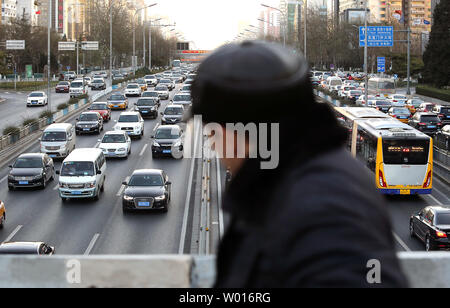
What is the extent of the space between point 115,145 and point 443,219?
2147cm

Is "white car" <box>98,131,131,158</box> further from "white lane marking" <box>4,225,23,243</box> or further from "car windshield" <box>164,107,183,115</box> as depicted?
"white lane marking" <box>4,225,23,243</box>

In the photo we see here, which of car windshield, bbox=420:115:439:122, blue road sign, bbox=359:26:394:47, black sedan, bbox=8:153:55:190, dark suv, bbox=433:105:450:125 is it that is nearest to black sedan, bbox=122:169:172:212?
black sedan, bbox=8:153:55:190

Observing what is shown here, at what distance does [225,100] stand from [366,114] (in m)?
34.4

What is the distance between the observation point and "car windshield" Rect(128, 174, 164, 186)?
27344 mm

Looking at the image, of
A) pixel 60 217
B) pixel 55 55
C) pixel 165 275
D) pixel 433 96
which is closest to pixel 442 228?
pixel 60 217

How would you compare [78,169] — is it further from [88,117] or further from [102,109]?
[102,109]

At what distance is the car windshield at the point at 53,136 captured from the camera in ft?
125

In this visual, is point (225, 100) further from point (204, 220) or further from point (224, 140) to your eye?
point (204, 220)

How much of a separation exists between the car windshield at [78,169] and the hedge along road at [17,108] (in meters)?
17.0

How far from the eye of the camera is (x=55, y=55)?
117562 millimetres

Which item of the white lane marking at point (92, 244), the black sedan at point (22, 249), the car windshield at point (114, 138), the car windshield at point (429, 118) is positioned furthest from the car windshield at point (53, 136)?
the car windshield at point (429, 118)

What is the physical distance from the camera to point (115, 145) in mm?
37969

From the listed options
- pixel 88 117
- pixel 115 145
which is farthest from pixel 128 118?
pixel 115 145

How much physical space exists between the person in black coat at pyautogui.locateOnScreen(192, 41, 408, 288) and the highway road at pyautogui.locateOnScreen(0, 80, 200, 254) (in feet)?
65.1
